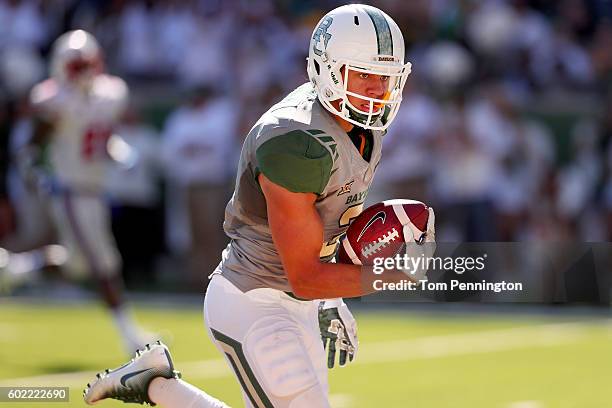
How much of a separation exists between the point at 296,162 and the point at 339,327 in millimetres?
898

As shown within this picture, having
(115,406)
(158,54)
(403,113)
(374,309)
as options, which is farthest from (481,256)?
(158,54)

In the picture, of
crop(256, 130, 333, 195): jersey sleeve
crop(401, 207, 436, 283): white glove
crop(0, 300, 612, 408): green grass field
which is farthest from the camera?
crop(0, 300, 612, 408): green grass field

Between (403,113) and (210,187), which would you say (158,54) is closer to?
(210,187)

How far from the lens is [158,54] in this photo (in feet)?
41.9

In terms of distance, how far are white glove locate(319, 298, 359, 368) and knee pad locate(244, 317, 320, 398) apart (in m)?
0.40

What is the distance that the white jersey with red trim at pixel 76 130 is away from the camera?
845 cm

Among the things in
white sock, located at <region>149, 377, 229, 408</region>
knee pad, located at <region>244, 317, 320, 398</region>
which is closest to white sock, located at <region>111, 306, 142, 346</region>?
white sock, located at <region>149, 377, 229, 408</region>

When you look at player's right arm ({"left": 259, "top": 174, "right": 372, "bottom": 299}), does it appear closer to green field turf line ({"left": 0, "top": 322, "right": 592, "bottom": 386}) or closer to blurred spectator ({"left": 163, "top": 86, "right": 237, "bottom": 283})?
green field turf line ({"left": 0, "top": 322, "right": 592, "bottom": 386})

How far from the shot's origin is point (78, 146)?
28.2 ft

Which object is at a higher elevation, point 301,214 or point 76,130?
point 76,130

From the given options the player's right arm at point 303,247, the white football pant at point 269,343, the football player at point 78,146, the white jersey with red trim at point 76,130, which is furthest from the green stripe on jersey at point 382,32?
the white jersey with red trim at point 76,130

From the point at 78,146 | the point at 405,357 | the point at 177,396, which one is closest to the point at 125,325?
the point at 78,146

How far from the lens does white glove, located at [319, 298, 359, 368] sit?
447 centimetres

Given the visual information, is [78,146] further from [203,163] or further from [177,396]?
Result: [177,396]
